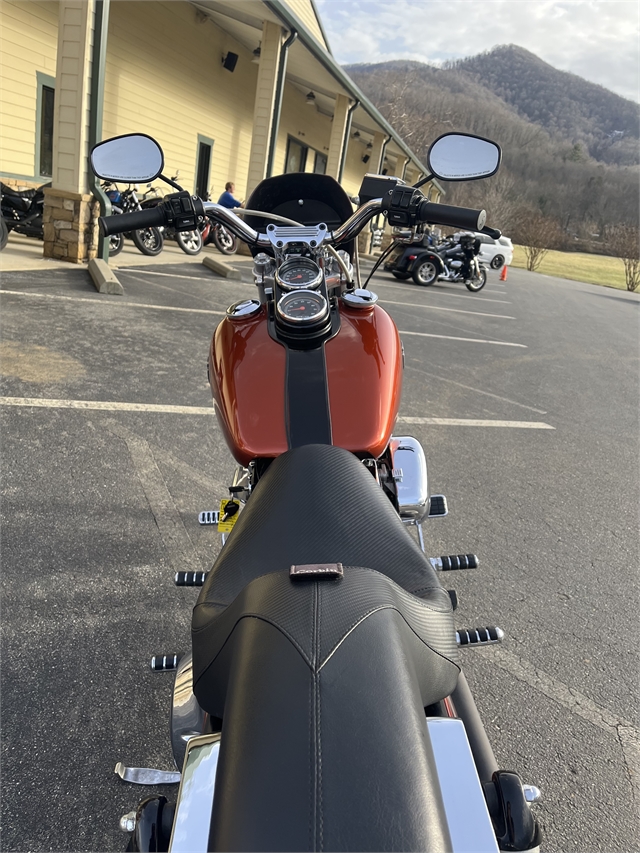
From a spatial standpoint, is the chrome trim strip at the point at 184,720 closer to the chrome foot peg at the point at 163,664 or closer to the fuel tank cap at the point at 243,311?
the chrome foot peg at the point at 163,664

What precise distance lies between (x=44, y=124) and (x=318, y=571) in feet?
41.0

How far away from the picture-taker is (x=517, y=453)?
462cm

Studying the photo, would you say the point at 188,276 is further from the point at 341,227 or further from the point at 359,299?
the point at 359,299

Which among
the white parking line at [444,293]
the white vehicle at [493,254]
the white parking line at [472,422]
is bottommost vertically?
the white parking line at [472,422]

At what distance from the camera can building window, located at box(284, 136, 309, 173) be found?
20734mm

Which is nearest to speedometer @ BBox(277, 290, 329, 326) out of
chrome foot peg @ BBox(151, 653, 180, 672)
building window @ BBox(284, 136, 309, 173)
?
chrome foot peg @ BBox(151, 653, 180, 672)

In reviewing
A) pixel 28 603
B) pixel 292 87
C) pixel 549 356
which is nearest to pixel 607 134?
pixel 292 87

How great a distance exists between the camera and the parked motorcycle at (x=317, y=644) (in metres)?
0.70

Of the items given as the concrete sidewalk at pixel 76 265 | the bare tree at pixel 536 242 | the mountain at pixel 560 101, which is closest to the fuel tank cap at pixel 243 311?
the concrete sidewalk at pixel 76 265

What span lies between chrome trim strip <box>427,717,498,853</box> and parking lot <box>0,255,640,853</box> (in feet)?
3.82

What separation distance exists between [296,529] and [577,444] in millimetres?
4495

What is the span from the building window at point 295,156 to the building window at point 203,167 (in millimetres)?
4844

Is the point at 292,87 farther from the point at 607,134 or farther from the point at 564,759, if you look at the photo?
the point at 607,134

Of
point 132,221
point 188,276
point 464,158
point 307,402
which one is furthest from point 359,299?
point 188,276
